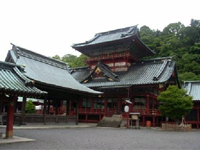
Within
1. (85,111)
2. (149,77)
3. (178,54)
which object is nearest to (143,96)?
(149,77)

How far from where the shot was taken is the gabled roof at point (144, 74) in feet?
90.5

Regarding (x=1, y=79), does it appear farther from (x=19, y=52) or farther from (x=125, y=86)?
(x=125, y=86)

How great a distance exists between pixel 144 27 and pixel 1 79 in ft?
211

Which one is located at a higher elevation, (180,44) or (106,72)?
(180,44)

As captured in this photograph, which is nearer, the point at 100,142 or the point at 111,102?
the point at 100,142

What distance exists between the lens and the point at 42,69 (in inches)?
938

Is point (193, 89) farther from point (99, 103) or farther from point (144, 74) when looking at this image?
point (99, 103)

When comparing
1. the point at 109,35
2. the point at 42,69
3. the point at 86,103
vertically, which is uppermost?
the point at 109,35

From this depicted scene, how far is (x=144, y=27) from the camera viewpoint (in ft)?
232

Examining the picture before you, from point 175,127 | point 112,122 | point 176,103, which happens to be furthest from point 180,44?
point 175,127

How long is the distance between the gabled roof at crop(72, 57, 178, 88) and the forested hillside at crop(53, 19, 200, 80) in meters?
16.7

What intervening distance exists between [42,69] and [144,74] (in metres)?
13.6

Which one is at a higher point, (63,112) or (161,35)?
(161,35)

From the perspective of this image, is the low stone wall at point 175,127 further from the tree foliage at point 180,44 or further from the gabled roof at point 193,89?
the tree foliage at point 180,44
